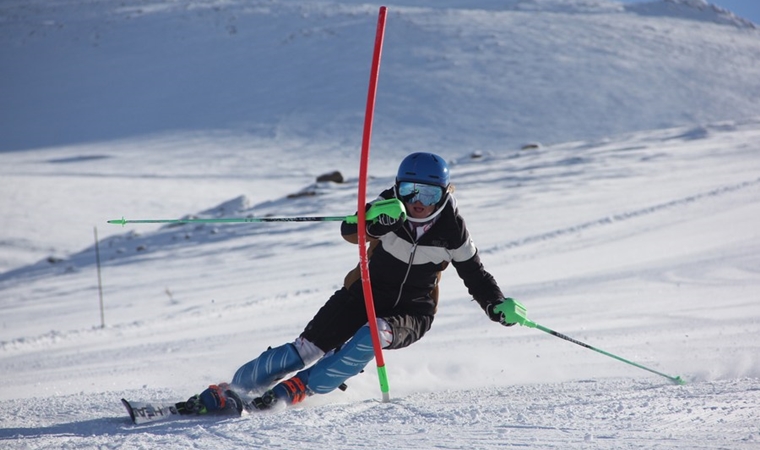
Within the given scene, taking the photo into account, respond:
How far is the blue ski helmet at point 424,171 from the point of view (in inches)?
171

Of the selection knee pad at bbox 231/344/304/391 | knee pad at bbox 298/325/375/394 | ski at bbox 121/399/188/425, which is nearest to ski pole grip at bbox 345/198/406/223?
knee pad at bbox 298/325/375/394

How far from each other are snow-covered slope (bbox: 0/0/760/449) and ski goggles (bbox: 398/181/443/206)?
1.12m

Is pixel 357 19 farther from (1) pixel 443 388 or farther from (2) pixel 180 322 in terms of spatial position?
(1) pixel 443 388

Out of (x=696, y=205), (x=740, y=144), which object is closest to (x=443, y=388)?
(x=696, y=205)

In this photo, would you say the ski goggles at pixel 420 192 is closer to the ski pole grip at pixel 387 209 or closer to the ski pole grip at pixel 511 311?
the ski pole grip at pixel 387 209

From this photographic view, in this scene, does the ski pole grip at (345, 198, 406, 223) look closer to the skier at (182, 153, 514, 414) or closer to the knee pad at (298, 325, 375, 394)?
the skier at (182, 153, 514, 414)

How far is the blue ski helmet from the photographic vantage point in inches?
171

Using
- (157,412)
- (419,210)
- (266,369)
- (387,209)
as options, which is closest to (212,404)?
(157,412)

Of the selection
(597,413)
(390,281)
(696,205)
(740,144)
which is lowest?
(597,413)

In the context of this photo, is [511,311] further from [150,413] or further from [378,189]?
[378,189]

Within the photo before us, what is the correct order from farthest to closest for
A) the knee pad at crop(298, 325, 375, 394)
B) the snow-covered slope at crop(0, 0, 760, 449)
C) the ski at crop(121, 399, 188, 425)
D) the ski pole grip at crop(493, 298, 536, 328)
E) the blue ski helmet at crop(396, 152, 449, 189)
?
the ski pole grip at crop(493, 298, 536, 328) < the blue ski helmet at crop(396, 152, 449, 189) < the knee pad at crop(298, 325, 375, 394) < the snow-covered slope at crop(0, 0, 760, 449) < the ski at crop(121, 399, 188, 425)

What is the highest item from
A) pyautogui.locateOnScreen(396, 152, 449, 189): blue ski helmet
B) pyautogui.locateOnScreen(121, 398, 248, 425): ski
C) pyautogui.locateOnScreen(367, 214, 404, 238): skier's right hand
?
pyautogui.locateOnScreen(396, 152, 449, 189): blue ski helmet

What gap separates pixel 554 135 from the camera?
1356 inches

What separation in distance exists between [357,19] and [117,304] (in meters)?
40.5
